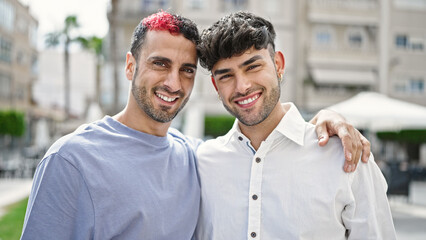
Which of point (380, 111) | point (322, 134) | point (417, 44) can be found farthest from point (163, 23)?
point (417, 44)

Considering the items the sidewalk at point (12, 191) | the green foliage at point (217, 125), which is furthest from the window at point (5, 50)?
the sidewalk at point (12, 191)

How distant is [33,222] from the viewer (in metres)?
1.98

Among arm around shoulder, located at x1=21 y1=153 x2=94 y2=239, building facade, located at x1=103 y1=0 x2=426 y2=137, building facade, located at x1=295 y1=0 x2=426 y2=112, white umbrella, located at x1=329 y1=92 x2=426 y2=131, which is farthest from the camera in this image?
building facade, located at x1=295 y1=0 x2=426 y2=112

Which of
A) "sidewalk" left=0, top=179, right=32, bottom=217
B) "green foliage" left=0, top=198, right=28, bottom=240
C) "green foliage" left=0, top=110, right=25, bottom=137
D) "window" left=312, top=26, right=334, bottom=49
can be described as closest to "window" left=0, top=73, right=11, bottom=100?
"green foliage" left=0, top=110, right=25, bottom=137

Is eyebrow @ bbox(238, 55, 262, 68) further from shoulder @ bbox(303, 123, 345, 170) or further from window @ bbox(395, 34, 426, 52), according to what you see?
window @ bbox(395, 34, 426, 52)

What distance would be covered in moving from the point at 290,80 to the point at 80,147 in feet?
81.4

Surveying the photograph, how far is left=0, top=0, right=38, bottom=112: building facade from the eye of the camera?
33531 millimetres

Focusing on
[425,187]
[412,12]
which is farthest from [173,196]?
[412,12]

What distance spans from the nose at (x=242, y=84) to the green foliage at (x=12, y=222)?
224 inches

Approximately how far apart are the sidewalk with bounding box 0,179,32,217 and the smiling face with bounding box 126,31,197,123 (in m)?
7.58

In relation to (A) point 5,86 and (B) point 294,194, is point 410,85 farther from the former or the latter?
(A) point 5,86

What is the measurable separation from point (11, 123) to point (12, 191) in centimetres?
2046

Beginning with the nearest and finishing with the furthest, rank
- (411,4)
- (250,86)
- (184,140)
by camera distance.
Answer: (250,86) < (184,140) < (411,4)

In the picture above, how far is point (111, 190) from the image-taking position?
6.98ft
